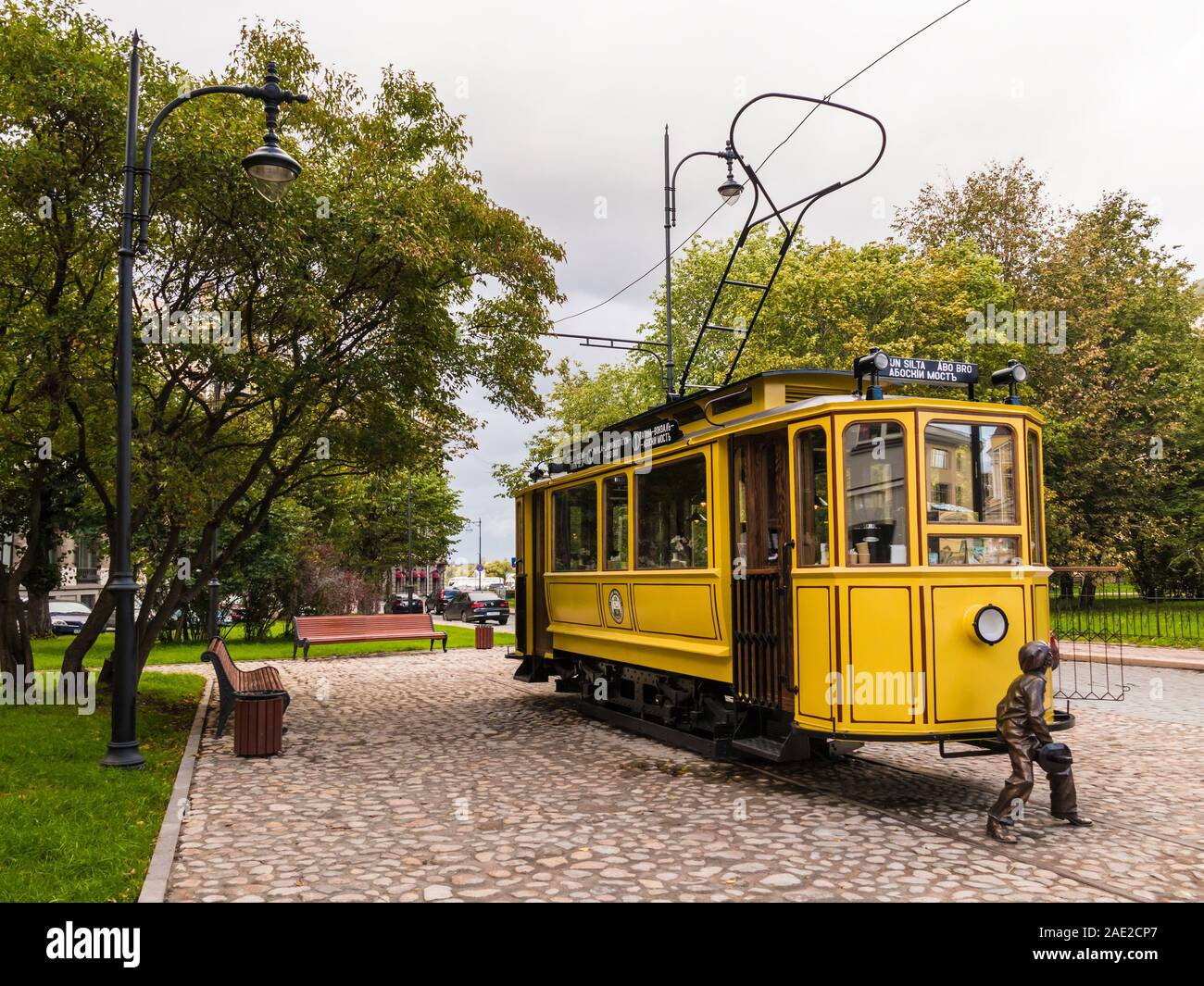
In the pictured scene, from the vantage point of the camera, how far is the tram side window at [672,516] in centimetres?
895

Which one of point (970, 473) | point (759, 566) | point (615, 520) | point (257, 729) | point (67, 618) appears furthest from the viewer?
point (67, 618)

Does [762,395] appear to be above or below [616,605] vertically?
above

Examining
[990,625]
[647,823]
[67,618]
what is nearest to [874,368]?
[990,625]

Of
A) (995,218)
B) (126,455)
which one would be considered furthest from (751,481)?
(995,218)

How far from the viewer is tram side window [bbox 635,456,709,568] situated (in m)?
8.95

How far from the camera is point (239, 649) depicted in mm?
24375

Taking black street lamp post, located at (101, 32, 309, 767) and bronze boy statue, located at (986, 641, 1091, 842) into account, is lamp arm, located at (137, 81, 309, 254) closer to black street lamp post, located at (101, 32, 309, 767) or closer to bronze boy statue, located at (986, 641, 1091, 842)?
black street lamp post, located at (101, 32, 309, 767)

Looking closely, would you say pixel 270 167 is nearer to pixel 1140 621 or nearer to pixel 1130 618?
pixel 1140 621

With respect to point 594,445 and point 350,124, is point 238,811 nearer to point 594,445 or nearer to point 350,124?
point 594,445

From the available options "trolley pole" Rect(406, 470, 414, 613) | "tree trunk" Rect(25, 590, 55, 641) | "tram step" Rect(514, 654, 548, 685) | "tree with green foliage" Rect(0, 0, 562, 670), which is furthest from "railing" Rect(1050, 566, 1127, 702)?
"tree trunk" Rect(25, 590, 55, 641)

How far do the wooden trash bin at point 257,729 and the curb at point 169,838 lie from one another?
0.47 m

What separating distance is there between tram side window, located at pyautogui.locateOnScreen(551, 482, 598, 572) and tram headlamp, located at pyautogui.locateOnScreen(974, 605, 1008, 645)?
5113 mm

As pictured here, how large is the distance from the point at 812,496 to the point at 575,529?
486cm

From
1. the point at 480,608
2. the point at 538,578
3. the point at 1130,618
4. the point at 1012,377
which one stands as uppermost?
the point at 1012,377
